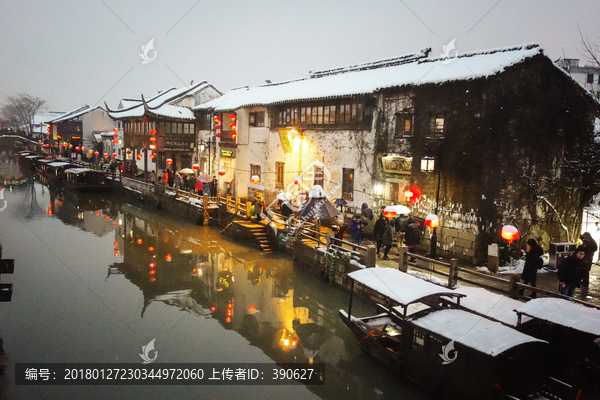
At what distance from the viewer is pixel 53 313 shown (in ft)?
39.9

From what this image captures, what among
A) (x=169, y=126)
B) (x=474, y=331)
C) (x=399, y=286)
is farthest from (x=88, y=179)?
(x=474, y=331)

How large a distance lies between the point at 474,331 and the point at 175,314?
8.90 meters

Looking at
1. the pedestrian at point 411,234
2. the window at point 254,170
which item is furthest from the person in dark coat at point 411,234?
the window at point 254,170

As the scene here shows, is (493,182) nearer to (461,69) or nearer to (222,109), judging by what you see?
(461,69)

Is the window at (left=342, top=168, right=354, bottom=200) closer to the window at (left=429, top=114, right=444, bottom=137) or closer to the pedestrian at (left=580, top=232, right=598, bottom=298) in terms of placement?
the window at (left=429, top=114, right=444, bottom=137)

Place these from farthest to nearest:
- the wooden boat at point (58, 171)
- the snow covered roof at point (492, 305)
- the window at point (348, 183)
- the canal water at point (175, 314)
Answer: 1. the wooden boat at point (58, 171)
2. the window at point (348, 183)
3. the canal water at point (175, 314)
4. the snow covered roof at point (492, 305)

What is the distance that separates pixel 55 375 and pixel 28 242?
14.2 m

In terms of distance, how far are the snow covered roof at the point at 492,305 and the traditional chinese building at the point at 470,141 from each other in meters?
5.25

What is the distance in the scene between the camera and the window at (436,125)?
1587 centimetres

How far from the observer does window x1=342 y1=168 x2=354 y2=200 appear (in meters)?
20.0

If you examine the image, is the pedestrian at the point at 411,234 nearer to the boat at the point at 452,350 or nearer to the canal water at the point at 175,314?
the canal water at the point at 175,314

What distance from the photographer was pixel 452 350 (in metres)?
7.48

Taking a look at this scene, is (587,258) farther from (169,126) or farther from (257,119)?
(169,126)

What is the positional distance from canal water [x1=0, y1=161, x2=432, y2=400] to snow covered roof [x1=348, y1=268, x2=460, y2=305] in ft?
6.53
